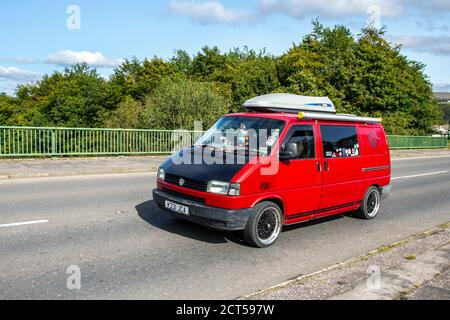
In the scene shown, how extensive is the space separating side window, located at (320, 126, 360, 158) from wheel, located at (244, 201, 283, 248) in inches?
59.9

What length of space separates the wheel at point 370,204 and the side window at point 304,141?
2.13 meters

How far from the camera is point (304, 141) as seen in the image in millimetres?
6484

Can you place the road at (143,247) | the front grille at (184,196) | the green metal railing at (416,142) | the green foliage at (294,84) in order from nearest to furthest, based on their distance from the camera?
1. the road at (143,247)
2. the front grille at (184,196)
3. the green metal railing at (416,142)
4. the green foliage at (294,84)

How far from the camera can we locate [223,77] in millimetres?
58031

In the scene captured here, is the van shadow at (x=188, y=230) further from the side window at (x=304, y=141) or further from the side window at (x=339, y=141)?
the side window at (x=339, y=141)

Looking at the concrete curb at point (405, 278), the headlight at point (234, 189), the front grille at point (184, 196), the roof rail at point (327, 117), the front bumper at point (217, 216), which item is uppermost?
the roof rail at point (327, 117)

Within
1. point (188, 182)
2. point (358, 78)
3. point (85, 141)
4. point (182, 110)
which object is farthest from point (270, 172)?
point (358, 78)

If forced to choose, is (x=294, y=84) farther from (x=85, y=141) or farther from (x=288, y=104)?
(x=288, y=104)

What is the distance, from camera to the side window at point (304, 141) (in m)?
6.35

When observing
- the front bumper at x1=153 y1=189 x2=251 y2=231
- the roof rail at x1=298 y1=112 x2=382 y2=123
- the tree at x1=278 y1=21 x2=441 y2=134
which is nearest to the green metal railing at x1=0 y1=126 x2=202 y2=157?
the front bumper at x1=153 y1=189 x2=251 y2=231

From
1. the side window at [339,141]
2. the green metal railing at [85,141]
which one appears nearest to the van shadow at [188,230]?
the side window at [339,141]

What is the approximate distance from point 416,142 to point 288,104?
122 ft

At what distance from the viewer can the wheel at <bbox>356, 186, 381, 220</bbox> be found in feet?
26.1
